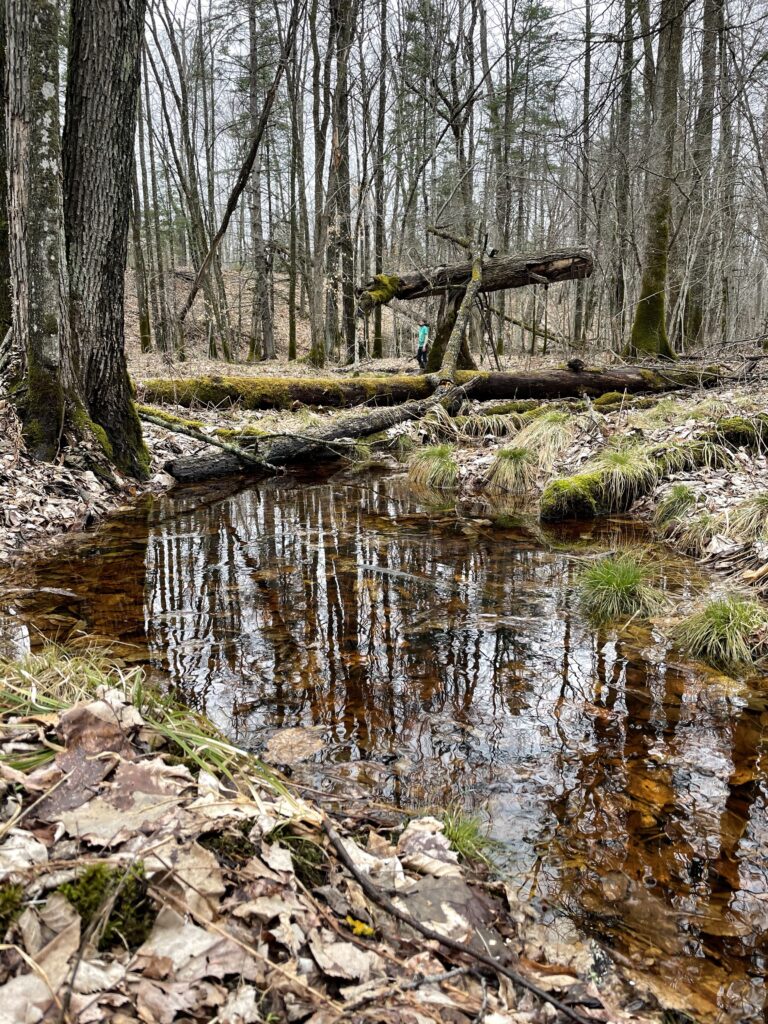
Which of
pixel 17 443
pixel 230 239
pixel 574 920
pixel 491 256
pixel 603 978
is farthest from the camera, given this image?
pixel 230 239

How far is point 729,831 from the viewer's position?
2227 millimetres

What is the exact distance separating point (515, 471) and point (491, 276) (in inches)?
243

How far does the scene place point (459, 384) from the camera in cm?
1191

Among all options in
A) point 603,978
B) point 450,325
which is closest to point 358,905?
point 603,978

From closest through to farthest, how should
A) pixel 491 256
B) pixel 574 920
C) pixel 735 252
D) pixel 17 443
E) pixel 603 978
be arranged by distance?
pixel 603 978 → pixel 574 920 → pixel 17 443 → pixel 491 256 → pixel 735 252

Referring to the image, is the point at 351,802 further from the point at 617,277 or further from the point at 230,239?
the point at 230,239

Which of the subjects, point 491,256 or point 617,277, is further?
point 617,277

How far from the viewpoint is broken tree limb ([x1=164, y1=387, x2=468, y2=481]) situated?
8.23 m

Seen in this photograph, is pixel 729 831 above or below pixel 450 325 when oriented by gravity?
below

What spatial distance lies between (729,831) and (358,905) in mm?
1449

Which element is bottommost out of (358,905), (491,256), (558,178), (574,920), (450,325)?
(574,920)

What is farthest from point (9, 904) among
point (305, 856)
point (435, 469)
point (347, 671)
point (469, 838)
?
point (435, 469)

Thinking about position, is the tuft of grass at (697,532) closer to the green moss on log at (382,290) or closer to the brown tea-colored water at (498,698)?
the brown tea-colored water at (498,698)

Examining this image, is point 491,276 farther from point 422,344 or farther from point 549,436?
point 422,344
